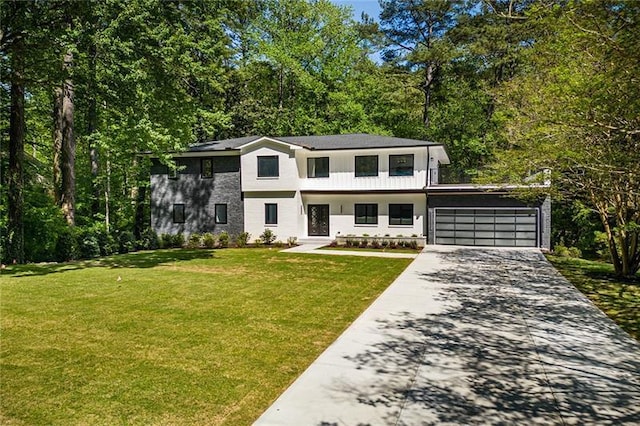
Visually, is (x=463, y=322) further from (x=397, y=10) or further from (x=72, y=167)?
(x=397, y=10)

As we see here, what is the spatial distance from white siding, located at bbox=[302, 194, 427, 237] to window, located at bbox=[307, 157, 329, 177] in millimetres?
1252

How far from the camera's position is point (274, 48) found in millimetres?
32188

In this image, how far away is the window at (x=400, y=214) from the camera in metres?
23.5

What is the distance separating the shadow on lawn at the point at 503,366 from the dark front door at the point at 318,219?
15130 mm

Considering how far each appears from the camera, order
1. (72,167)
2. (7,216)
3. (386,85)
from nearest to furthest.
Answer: (7,216), (72,167), (386,85)

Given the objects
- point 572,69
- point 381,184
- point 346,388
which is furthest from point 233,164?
point 346,388

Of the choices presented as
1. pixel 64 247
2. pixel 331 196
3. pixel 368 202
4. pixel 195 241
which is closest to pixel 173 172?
pixel 195 241

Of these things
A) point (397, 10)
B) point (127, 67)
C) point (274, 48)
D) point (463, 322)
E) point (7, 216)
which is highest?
point (397, 10)

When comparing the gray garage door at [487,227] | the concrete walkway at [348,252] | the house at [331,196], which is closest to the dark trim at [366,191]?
the house at [331,196]

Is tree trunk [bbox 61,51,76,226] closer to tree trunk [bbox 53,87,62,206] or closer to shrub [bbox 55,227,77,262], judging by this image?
tree trunk [bbox 53,87,62,206]

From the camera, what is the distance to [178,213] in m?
25.0

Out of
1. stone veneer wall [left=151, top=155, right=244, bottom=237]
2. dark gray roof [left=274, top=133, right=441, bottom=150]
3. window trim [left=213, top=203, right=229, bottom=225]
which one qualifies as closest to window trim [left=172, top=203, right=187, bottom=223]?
stone veneer wall [left=151, top=155, right=244, bottom=237]

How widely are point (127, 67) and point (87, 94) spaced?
1.67 meters

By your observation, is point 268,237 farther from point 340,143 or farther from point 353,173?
point 340,143
